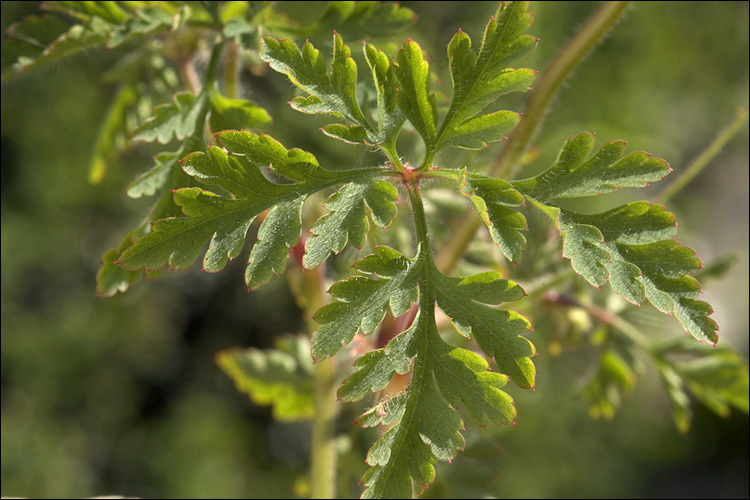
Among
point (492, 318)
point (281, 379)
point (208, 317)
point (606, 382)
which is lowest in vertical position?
point (208, 317)

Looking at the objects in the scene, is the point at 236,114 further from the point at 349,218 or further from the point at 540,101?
the point at 540,101

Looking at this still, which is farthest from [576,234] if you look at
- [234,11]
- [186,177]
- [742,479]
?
[742,479]

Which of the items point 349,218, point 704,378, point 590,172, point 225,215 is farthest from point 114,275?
point 704,378

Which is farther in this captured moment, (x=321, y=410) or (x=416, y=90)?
(x=321, y=410)

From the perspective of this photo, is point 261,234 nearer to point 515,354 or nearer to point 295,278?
point 515,354

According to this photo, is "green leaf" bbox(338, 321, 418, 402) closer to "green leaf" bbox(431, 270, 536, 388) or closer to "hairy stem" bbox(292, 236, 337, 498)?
"green leaf" bbox(431, 270, 536, 388)

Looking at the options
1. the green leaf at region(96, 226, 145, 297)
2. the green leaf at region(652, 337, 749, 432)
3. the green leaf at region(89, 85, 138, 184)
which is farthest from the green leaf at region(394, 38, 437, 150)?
the green leaf at region(652, 337, 749, 432)

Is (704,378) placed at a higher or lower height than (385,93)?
lower

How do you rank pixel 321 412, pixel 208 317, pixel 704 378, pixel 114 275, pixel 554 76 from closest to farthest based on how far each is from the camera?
pixel 114 275 < pixel 554 76 < pixel 321 412 < pixel 704 378 < pixel 208 317
